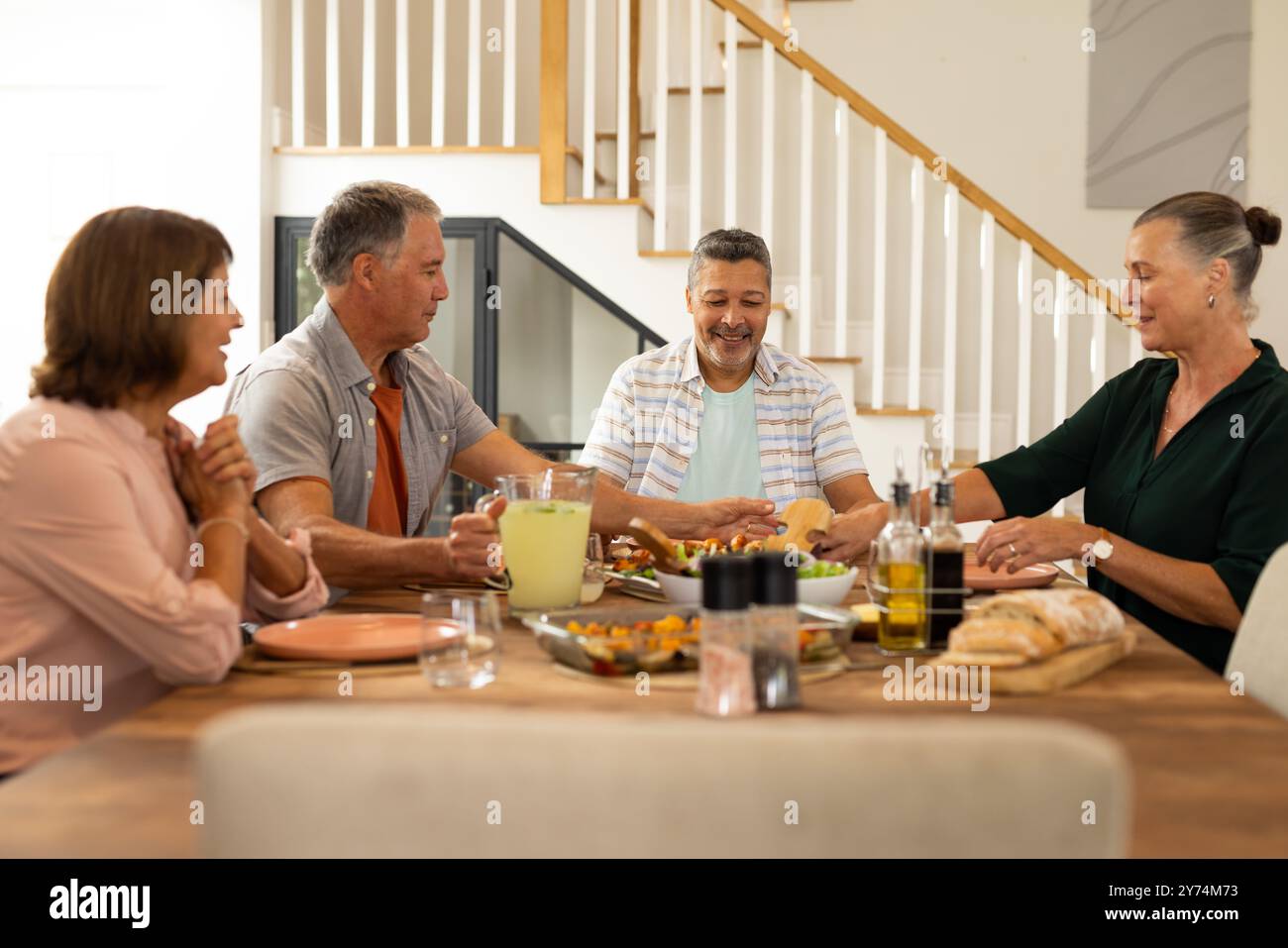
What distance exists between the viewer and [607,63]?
5.44 metres

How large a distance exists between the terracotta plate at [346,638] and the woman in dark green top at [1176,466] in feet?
2.67

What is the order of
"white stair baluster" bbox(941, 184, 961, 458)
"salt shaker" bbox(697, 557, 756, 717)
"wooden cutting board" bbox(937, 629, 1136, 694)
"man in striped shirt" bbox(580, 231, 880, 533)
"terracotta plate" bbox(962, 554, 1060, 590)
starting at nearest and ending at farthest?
"salt shaker" bbox(697, 557, 756, 717) < "wooden cutting board" bbox(937, 629, 1136, 694) < "terracotta plate" bbox(962, 554, 1060, 590) < "man in striped shirt" bbox(580, 231, 880, 533) < "white stair baluster" bbox(941, 184, 961, 458)

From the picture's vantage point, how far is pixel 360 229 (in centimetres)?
→ 237

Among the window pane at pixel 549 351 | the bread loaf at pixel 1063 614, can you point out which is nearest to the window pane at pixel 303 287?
the window pane at pixel 549 351

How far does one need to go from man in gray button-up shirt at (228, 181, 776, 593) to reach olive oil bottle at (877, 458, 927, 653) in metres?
0.71

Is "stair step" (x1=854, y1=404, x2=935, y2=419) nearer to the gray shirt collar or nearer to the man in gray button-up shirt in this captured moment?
the man in gray button-up shirt

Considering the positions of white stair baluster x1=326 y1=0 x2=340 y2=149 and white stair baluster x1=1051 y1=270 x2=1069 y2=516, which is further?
white stair baluster x1=326 y1=0 x2=340 y2=149

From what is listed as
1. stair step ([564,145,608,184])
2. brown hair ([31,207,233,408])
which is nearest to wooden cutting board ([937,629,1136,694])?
brown hair ([31,207,233,408])

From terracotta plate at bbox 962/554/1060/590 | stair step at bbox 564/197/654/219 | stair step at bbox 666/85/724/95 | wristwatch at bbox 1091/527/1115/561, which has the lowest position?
terracotta plate at bbox 962/554/1060/590

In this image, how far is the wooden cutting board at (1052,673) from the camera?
123cm

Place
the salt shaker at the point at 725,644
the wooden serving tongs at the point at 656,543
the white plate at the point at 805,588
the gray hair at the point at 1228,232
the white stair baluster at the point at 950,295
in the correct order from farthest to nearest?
the white stair baluster at the point at 950,295
the gray hair at the point at 1228,232
the wooden serving tongs at the point at 656,543
the white plate at the point at 805,588
the salt shaker at the point at 725,644

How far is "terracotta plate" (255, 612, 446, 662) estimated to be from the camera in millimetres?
1346

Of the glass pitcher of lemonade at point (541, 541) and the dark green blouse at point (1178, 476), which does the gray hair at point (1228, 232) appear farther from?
the glass pitcher of lemonade at point (541, 541)
